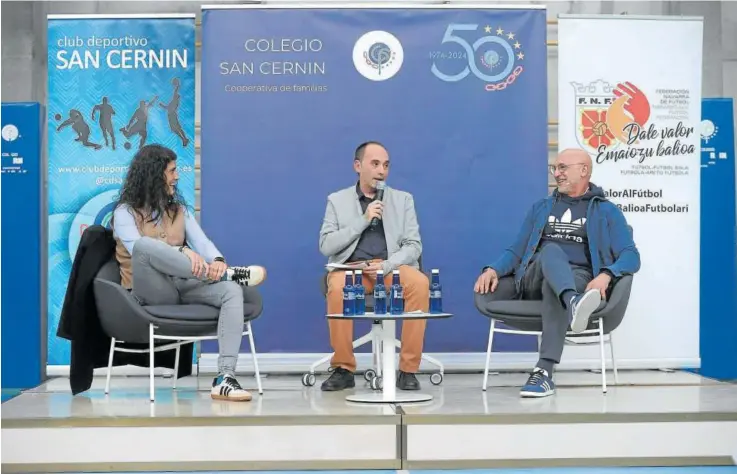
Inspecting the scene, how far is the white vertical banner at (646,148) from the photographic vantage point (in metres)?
5.81

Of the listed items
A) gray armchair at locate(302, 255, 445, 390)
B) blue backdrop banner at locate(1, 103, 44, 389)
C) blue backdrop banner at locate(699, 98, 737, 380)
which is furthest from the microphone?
blue backdrop banner at locate(699, 98, 737, 380)

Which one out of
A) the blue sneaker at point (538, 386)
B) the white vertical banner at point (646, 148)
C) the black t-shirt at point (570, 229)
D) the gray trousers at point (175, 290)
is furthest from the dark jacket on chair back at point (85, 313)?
the white vertical banner at point (646, 148)

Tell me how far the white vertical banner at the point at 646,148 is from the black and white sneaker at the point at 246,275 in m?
2.07

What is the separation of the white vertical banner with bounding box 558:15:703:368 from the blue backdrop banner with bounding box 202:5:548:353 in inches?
10.0

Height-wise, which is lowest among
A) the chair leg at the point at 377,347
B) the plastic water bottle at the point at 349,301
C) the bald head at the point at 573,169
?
the chair leg at the point at 377,347

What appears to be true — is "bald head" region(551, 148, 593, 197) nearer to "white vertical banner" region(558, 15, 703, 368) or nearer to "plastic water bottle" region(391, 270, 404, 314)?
"white vertical banner" region(558, 15, 703, 368)

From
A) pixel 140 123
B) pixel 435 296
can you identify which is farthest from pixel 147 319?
pixel 140 123

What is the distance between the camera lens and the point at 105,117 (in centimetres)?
581

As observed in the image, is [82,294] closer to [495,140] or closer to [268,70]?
[268,70]

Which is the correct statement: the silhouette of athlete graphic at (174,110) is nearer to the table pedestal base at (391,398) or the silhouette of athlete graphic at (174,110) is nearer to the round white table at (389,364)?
the round white table at (389,364)

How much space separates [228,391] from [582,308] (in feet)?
5.17

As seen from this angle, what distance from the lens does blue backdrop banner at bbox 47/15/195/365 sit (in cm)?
580

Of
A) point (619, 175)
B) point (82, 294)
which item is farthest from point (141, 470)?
point (619, 175)

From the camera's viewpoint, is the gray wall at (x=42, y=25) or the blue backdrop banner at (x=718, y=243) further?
the gray wall at (x=42, y=25)
